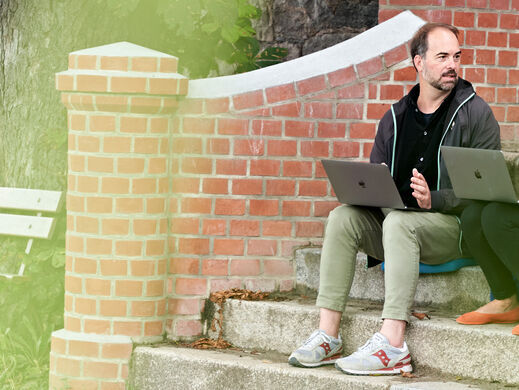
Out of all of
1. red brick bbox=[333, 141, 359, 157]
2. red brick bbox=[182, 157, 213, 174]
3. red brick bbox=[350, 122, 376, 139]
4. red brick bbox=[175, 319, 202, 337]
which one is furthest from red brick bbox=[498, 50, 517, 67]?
red brick bbox=[175, 319, 202, 337]

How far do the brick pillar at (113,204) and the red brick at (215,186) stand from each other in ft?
0.61

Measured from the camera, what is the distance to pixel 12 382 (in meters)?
4.70

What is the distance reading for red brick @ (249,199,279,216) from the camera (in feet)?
14.8

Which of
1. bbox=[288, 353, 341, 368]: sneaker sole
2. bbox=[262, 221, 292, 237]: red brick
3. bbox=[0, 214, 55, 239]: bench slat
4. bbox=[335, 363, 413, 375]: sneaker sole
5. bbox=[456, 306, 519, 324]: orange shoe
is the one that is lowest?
bbox=[288, 353, 341, 368]: sneaker sole

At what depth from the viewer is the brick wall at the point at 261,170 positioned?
448 cm

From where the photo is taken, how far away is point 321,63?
452 centimetres

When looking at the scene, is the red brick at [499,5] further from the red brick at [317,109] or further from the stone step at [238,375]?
the stone step at [238,375]

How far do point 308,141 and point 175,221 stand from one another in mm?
758

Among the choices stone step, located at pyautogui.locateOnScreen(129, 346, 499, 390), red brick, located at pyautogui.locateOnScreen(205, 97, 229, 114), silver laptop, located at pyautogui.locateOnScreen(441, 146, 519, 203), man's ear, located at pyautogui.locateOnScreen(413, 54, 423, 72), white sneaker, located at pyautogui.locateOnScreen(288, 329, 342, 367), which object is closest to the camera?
silver laptop, located at pyautogui.locateOnScreen(441, 146, 519, 203)

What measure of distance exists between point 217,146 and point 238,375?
3.67 ft

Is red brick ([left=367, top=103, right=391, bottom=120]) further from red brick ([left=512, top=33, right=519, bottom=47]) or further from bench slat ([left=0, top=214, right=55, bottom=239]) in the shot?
bench slat ([left=0, top=214, right=55, bottom=239])

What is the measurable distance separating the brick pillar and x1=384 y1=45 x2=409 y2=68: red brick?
1.01 meters

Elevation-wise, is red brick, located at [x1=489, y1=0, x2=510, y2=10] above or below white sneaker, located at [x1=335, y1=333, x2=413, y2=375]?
above

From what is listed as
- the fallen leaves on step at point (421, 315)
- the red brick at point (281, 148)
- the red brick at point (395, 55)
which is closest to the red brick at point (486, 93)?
the red brick at point (395, 55)
